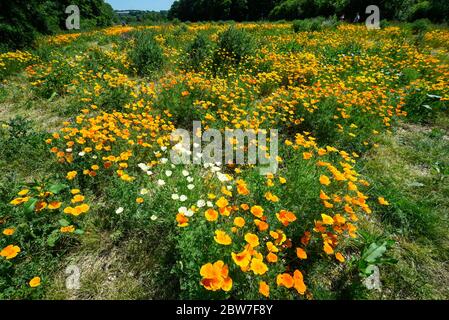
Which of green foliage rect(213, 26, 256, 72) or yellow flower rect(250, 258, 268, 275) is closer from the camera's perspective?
yellow flower rect(250, 258, 268, 275)

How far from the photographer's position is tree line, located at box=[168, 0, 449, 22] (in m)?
21.1

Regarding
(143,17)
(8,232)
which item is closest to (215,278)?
(8,232)

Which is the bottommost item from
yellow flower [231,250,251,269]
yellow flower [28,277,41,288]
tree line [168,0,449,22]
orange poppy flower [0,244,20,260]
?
yellow flower [28,277,41,288]

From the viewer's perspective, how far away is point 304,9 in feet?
125

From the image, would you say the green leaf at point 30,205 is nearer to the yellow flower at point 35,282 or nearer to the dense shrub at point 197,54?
the yellow flower at point 35,282

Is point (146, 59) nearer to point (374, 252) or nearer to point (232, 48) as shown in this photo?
point (232, 48)

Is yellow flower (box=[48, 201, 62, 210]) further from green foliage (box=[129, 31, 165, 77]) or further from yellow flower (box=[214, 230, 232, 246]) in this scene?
green foliage (box=[129, 31, 165, 77])

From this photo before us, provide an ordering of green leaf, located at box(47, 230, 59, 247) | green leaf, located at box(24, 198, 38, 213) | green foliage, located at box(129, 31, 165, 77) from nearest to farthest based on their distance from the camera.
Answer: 1. green leaf, located at box(47, 230, 59, 247)
2. green leaf, located at box(24, 198, 38, 213)
3. green foliage, located at box(129, 31, 165, 77)

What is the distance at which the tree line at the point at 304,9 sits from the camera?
21109 millimetres

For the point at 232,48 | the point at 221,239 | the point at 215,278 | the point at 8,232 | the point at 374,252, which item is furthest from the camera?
the point at 232,48

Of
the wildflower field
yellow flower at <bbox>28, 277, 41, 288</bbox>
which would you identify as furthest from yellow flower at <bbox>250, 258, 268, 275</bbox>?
yellow flower at <bbox>28, 277, 41, 288</bbox>

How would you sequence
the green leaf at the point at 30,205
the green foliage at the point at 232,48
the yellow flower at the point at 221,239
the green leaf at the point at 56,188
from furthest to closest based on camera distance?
the green foliage at the point at 232,48
the green leaf at the point at 56,188
the green leaf at the point at 30,205
the yellow flower at the point at 221,239

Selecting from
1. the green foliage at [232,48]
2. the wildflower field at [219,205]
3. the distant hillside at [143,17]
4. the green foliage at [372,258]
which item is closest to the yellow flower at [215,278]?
the wildflower field at [219,205]
